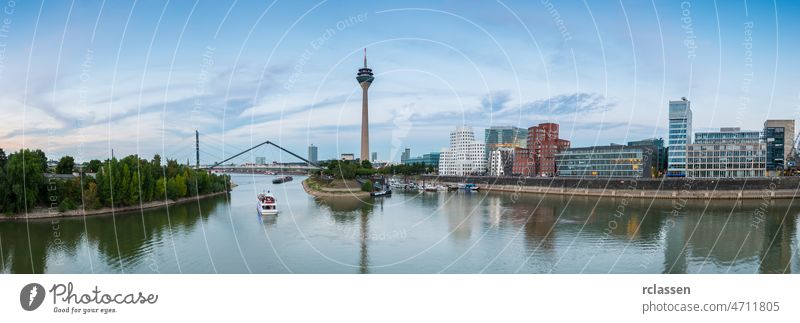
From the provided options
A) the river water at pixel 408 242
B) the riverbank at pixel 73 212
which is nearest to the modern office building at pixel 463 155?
the river water at pixel 408 242

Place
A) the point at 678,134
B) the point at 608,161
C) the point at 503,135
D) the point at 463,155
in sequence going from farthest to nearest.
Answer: the point at 503,135
the point at 463,155
the point at 608,161
the point at 678,134

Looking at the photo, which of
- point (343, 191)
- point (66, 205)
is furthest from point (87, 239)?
point (343, 191)

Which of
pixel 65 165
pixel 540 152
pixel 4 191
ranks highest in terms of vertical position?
pixel 540 152

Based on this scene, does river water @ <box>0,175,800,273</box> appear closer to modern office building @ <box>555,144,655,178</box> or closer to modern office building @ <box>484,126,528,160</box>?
modern office building @ <box>555,144,655,178</box>

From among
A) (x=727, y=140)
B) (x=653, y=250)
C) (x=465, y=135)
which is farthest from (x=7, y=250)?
(x=465, y=135)

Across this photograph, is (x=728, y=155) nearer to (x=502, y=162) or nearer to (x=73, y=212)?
(x=502, y=162)
